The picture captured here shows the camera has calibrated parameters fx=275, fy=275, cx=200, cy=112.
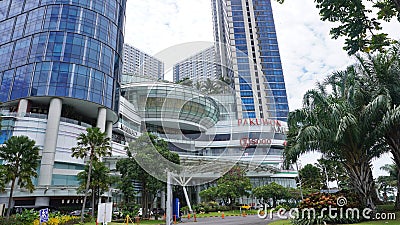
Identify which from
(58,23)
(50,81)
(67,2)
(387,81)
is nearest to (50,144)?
(50,81)

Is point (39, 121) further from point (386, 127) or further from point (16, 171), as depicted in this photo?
point (386, 127)

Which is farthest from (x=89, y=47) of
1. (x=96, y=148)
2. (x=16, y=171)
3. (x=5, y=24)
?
(x=16, y=171)

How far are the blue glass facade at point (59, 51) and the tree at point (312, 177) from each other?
3643 centimetres

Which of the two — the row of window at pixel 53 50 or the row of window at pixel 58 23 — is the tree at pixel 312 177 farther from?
the row of window at pixel 58 23

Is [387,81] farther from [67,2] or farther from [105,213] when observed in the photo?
[67,2]

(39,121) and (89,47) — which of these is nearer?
(39,121)

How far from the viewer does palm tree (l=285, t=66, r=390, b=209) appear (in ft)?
52.3

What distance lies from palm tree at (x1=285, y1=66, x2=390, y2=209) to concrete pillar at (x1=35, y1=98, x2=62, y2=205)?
Result: 34265 mm

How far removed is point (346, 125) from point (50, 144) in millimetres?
39122

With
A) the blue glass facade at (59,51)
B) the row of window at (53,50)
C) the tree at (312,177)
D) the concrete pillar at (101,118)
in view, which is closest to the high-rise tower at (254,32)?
the tree at (312,177)

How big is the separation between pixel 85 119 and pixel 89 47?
14419 millimetres

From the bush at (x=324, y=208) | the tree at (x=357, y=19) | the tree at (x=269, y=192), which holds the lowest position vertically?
the bush at (x=324, y=208)

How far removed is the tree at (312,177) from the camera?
48.6m

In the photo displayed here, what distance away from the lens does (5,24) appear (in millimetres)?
48188
